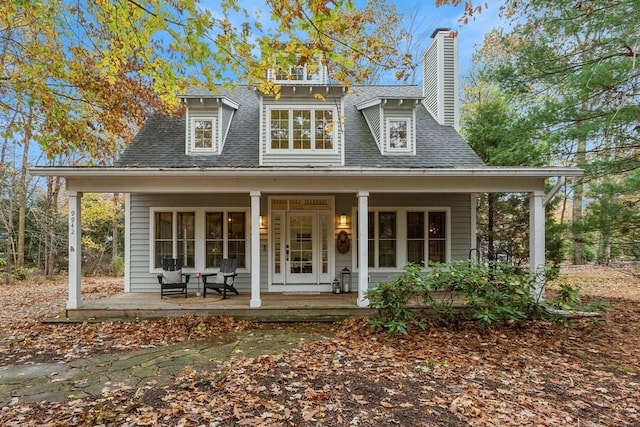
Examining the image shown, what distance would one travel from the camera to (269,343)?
18.8 ft

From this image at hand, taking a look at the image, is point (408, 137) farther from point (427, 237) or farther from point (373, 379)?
point (373, 379)

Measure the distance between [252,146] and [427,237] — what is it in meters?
5.01

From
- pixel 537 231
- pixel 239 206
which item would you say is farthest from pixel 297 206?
pixel 537 231

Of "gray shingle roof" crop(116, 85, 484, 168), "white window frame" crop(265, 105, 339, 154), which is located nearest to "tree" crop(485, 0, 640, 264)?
"gray shingle roof" crop(116, 85, 484, 168)

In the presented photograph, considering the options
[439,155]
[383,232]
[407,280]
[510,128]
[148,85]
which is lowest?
[407,280]

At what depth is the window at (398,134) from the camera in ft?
30.1

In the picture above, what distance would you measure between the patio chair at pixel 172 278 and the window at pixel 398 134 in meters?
5.81

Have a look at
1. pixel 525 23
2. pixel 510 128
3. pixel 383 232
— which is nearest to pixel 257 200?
pixel 383 232

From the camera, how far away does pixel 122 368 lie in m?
4.66

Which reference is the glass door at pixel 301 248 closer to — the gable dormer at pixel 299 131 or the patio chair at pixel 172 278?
the gable dormer at pixel 299 131

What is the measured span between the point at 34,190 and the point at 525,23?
693 inches

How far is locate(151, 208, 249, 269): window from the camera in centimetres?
914

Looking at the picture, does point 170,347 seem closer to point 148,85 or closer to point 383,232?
point 383,232

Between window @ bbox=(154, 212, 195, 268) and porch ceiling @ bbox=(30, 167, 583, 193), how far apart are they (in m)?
2.04
